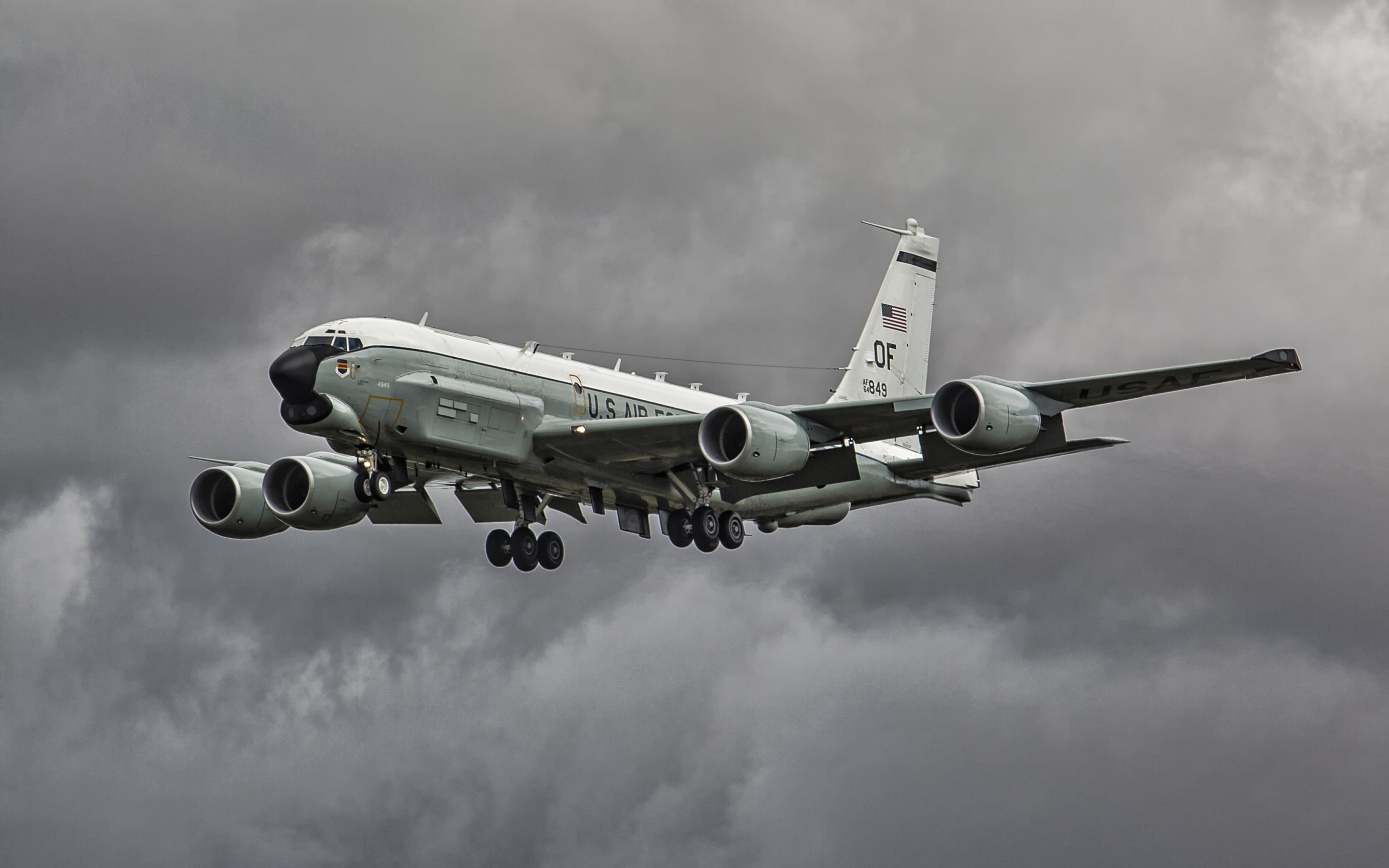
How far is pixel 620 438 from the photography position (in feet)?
142

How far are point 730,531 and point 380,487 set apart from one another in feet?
34.5

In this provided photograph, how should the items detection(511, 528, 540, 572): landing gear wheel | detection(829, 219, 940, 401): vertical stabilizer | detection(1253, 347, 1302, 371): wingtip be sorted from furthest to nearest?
detection(829, 219, 940, 401): vertical stabilizer, detection(511, 528, 540, 572): landing gear wheel, detection(1253, 347, 1302, 371): wingtip

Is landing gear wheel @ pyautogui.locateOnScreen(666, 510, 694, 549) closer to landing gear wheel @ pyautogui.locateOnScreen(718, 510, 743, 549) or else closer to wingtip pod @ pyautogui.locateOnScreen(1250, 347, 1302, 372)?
landing gear wheel @ pyautogui.locateOnScreen(718, 510, 743, 549)

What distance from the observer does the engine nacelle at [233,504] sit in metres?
49.7

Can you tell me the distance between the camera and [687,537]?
46062 millimetres

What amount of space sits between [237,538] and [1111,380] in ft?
89.3

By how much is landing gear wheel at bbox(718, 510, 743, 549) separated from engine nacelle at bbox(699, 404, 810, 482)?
14.9 feet

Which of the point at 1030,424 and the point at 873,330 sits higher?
the point at 873,330

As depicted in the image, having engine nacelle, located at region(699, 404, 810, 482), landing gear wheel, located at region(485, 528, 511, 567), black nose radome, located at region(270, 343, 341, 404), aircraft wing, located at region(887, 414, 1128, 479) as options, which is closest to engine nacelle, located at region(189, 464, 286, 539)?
landing gear wheel, located at region(485, 528, 511, 567)

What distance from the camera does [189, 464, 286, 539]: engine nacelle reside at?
49.7 metres

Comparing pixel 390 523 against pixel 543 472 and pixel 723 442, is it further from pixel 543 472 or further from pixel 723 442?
pixel 723 442

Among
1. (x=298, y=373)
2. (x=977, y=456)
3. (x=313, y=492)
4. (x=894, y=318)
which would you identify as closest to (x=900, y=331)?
(x=894, y=318)

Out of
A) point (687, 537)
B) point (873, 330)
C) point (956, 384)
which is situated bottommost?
point (687, 537)

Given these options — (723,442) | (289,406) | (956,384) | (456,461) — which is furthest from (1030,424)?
(289,406)
